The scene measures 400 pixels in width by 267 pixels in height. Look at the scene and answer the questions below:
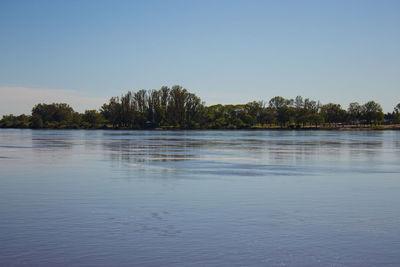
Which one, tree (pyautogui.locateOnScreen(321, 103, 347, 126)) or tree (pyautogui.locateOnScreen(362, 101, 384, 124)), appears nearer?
tree (pyautogui.locateOnScreen(362, 101, 384, 124))

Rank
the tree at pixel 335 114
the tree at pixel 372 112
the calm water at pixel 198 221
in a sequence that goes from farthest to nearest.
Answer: the tree at pixel 335 114 < the tree at pixel 372 112 < the calm water at pixel 198 221

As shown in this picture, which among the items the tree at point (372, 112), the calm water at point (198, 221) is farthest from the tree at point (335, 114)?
the calm water at point (198, 221)

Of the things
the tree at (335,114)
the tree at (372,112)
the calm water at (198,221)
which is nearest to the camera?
the calm water at (198,221)

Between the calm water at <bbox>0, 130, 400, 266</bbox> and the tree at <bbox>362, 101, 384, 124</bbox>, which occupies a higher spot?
the tree at <bbox>362, 101, 384, 124</bbox>

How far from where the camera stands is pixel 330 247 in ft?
26.0

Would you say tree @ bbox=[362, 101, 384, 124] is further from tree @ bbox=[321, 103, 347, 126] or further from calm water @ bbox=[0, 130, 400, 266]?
calm water @ bbox=[0, 130, 400, 266]

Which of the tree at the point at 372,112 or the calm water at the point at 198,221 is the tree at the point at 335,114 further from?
the calm water at the point at 198,221

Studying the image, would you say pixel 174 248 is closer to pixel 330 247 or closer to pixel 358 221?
pixel 330 247

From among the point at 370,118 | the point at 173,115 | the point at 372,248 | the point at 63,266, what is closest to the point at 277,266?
the point at 372,248

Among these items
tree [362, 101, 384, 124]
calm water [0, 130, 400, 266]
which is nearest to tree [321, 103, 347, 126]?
tree [362, 101, 384, 124]

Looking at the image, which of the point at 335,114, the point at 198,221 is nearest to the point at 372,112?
the point at 335,114

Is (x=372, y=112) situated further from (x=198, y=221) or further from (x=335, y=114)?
(x=198, y=221)

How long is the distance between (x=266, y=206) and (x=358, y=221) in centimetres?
273

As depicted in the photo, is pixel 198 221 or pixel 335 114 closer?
pixel 198 221
